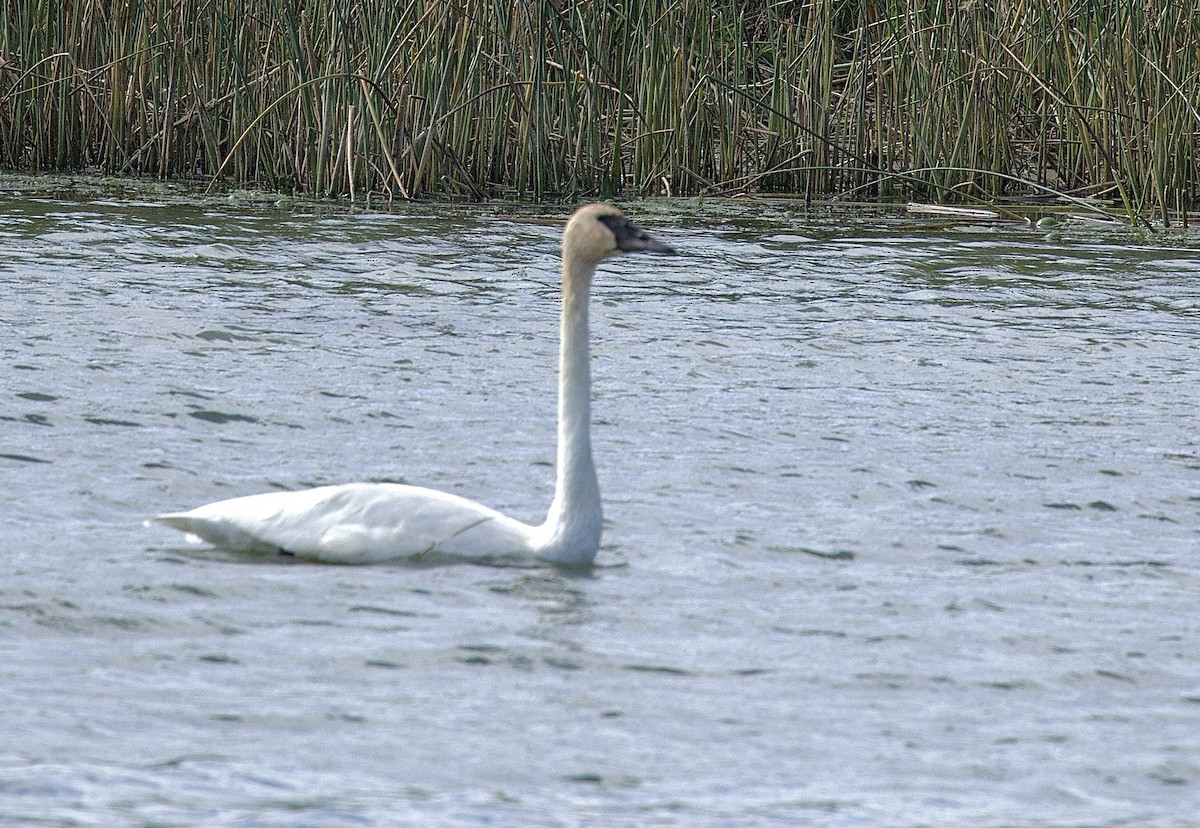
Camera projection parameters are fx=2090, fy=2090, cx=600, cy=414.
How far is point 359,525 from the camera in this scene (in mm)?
5469

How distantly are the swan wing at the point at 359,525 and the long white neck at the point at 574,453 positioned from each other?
0.38ft

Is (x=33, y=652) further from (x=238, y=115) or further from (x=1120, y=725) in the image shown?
(x=238, y=115)

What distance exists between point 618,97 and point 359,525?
825 centimetres

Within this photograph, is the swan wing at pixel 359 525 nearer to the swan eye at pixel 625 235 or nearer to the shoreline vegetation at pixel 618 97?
the swan eye at pixel 625 235

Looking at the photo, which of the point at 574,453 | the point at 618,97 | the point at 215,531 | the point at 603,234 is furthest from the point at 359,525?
the point at 618,97

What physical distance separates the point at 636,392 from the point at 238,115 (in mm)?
6470

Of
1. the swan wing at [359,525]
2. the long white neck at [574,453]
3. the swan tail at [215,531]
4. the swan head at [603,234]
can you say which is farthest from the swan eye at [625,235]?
the swan tail at [215,531]

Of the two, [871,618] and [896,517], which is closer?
[871,618]

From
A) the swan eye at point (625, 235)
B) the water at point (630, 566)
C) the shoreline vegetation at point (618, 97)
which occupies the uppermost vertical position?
the shoreline vegetation at point (618, 97)

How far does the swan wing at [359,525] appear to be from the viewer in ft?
17.9

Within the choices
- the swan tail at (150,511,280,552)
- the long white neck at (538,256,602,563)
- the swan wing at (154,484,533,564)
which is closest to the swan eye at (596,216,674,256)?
the long white neck at (538,256,602,563)

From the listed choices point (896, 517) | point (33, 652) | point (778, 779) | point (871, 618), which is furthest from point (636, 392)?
point (778, 779)

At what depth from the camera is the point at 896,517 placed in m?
6.12

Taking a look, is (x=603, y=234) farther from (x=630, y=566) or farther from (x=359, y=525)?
(x=359, y=525)
